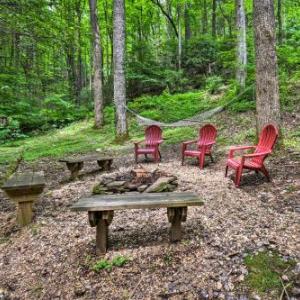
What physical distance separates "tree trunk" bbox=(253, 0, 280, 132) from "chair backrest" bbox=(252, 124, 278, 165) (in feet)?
2.74

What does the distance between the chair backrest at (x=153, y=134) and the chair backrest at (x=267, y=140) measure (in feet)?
9.06

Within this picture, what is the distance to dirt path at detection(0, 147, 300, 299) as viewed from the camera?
2.39m

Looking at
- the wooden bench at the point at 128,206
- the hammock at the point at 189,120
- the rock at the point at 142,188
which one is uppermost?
the hammock at the point at 189,120

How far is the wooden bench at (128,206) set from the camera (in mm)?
2662

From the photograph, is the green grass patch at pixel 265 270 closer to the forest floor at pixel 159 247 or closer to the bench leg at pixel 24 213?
the forest floor at pixel 159 247

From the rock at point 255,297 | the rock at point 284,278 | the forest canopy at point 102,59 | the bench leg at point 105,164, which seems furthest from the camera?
the bench leg at point 105,164

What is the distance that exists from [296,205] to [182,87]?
11985 mm

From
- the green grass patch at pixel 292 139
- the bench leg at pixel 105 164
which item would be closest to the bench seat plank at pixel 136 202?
the bench leg at pixel 105 164

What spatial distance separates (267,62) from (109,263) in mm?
4569

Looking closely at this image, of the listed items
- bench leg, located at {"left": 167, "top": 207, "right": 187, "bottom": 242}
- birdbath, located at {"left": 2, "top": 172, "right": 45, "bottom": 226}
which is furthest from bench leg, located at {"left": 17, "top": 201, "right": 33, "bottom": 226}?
bench leg, located at {"left": 167, "top": 207, "right": 187, "bottom": 242}

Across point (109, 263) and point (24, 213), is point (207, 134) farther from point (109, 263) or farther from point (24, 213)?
point (109, 263)

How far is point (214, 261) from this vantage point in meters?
2.55

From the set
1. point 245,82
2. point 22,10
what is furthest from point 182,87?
point 22,10

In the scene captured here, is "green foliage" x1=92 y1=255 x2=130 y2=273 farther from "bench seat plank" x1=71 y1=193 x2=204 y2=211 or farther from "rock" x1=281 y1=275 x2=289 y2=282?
"rock" x1=281 y1=275 x2=289 y2=282
